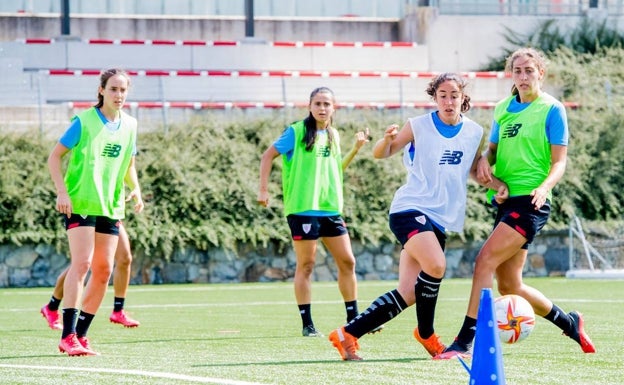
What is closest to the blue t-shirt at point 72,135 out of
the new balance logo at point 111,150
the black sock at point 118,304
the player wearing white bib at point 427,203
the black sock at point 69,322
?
the new balance logo at point 111,150

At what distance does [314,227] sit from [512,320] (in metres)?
3.59

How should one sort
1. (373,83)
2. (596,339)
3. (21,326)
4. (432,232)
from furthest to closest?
(373,83)
(21,326)
(596,339)
(432,232)

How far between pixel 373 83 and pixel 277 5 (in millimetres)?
6988

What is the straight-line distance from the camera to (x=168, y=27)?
111 ft

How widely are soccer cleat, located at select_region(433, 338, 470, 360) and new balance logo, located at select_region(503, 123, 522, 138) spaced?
1419 mm

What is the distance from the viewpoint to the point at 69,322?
9492 millimetres

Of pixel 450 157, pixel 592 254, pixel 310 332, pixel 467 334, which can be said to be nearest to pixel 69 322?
pixel 310 332

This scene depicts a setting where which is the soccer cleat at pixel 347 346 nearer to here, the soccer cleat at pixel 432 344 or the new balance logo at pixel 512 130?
the soccer cleat at pixel 432 344

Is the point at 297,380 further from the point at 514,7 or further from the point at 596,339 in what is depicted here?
the point at 514,7

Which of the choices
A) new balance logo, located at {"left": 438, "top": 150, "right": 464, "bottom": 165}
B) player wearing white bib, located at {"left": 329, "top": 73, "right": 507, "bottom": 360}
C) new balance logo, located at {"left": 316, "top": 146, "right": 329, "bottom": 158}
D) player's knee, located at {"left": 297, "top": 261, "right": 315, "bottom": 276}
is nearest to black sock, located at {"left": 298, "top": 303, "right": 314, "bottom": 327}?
player's knee, located at {"left": 297, "top": 261, "right": 315, "bottom": 276}

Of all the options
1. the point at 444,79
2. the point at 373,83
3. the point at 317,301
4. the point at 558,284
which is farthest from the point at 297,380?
the point at 373,83

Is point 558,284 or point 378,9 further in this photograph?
point 378,9

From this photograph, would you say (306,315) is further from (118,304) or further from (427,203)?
(427,203)

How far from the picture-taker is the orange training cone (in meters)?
6.37
